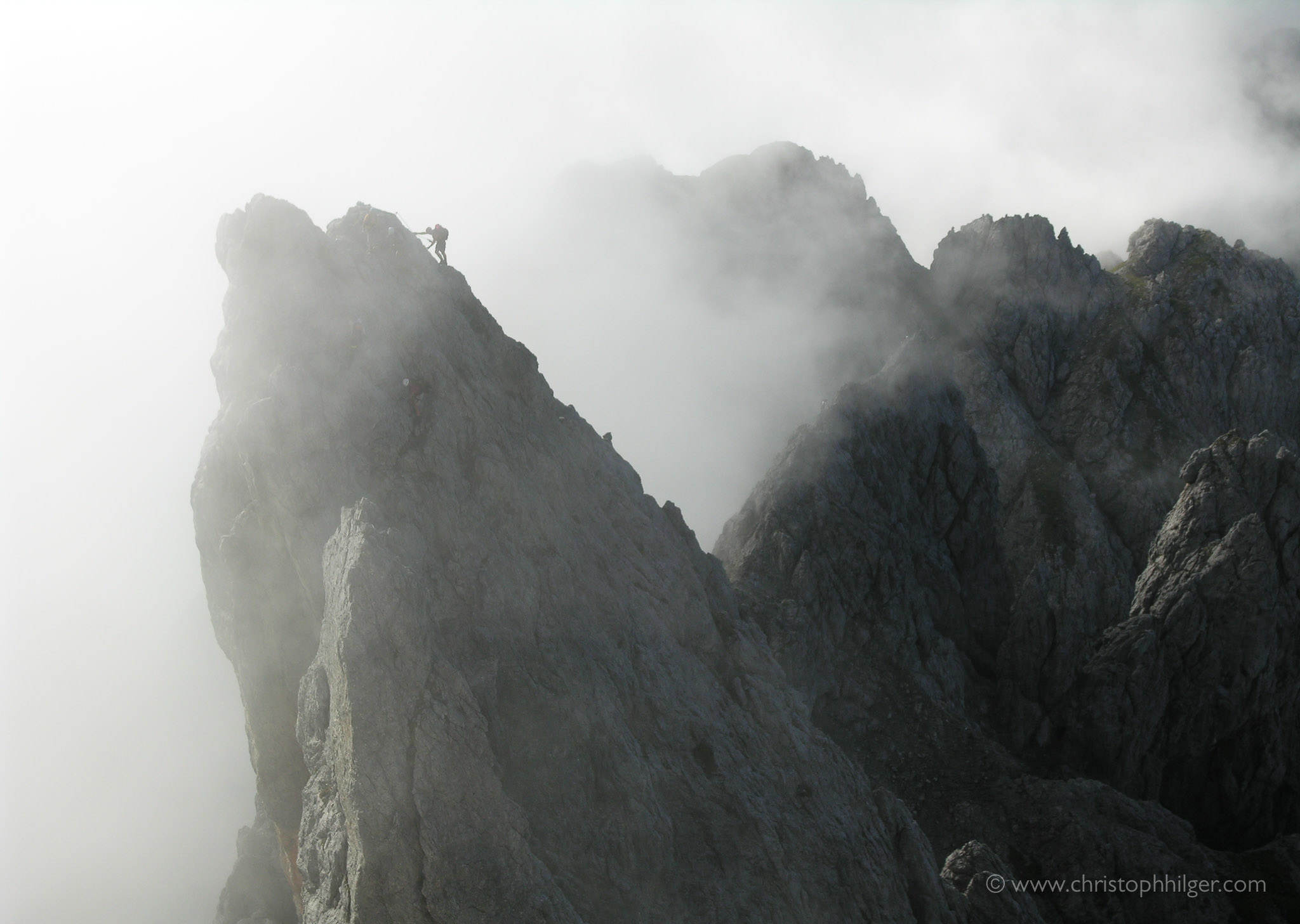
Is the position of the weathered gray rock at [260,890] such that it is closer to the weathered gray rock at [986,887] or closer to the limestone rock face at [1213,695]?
the weathered gray rock at [986,887]

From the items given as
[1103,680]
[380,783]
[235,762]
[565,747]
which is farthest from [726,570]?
[235,762]

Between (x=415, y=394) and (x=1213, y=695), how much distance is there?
67234mm

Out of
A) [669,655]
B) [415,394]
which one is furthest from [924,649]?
[415,394]

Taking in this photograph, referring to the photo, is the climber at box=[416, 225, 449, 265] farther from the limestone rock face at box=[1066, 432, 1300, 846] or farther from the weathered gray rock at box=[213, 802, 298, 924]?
the limestone rock face at box=[1066, 432, 1300, 846]

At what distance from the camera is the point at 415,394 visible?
118 feet

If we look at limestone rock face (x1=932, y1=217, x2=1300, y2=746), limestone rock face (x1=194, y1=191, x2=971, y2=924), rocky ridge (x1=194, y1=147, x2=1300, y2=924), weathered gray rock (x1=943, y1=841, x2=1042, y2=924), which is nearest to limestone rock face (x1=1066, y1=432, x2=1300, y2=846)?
rocky ridge (x1=194, y1=147, x2=1300, y2=924)

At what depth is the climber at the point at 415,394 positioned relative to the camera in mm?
35844

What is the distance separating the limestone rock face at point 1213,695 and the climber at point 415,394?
6011 centimetres

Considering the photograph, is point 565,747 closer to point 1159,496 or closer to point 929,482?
point 929,482

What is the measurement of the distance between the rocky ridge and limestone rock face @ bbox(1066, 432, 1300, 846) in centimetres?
25

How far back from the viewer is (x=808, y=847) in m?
36.7

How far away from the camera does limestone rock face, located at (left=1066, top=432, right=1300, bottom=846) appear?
71.9m

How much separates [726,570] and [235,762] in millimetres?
117210

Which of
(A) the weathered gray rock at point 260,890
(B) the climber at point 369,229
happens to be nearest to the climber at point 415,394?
(B) the climber at point 369,229
